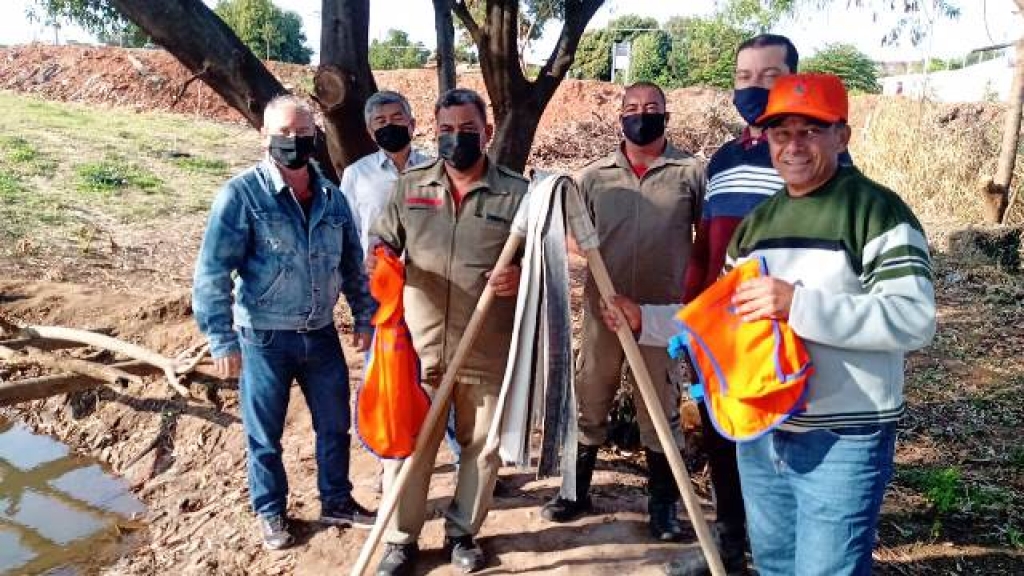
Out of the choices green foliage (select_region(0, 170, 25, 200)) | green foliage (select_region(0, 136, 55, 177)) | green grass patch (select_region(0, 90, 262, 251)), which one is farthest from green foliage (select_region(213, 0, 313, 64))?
green foliage (select_region(0, 170, 25, 200))

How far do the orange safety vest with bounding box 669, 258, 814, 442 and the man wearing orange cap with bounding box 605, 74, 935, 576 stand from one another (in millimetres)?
48

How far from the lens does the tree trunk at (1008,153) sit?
859 cm

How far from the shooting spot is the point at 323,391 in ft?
11.5

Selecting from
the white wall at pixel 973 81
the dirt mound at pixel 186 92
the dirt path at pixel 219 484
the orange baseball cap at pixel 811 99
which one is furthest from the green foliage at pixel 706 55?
the orange baseball cap at pixel 811 99

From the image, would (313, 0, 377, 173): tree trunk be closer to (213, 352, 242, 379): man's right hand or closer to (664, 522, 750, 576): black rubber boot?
(213, 352, 242, 379): man's right hand

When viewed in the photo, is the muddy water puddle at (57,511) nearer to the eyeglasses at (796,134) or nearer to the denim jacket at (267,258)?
the denim jacket at (267,258)

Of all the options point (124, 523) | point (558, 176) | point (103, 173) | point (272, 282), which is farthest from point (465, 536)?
point (103, 173)

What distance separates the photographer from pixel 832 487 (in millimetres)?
2090

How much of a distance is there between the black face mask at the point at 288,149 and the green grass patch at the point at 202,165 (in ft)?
35.8

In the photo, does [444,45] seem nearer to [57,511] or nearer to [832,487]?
[57,511]

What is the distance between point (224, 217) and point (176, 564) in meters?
1.83

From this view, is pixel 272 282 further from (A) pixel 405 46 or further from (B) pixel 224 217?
(A) pixel 405 46

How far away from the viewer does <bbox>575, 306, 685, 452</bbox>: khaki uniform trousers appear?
328cm

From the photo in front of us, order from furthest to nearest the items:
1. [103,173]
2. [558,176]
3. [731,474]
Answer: [103,173]
[731,474]
[558,176]
